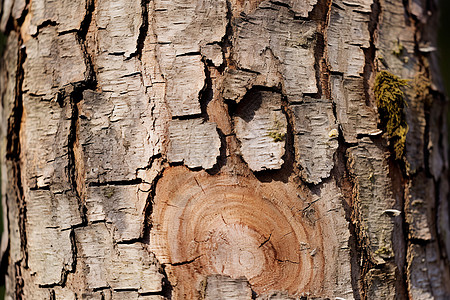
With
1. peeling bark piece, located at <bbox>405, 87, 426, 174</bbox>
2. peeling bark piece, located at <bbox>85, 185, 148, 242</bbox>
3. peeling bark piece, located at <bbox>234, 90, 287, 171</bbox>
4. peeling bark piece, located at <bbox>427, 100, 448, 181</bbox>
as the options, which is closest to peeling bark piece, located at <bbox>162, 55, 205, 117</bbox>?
peeling bark piece, located at <bbox>234, 90, 287, 171</bbox>

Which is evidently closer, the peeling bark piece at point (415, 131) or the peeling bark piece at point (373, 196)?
the peeling bark piece at point (373, 196)

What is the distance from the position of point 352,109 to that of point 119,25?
22.9 inches

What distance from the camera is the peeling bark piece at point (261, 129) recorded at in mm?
1087

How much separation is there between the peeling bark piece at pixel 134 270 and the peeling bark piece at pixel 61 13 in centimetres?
54

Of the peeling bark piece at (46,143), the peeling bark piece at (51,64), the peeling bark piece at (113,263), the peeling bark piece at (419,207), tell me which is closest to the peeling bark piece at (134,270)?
the peeling bark piece at (113,263)

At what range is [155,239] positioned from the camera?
1103 mm

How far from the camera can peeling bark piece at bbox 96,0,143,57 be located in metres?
1.13

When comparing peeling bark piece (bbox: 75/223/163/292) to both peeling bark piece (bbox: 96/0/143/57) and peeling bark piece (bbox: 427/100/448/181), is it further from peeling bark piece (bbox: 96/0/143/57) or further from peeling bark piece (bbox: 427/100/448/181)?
peeling bark piece (bbox: 427/100/448/181)

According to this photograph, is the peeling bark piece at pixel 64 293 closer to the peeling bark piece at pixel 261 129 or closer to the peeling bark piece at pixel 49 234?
the peeling bark piece at pixel 49 234

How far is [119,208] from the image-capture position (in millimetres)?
1114

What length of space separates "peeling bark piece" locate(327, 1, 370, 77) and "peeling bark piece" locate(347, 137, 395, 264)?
181 mm

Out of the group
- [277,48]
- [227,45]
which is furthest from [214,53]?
[277,48]

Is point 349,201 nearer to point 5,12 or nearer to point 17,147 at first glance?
point 17,147

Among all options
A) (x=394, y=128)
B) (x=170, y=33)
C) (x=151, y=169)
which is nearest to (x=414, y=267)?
(x=394, y=128)
